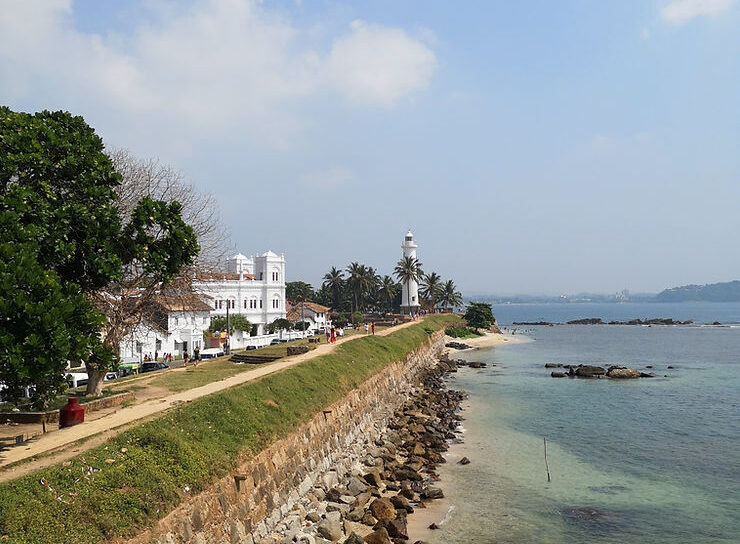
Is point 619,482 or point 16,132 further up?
point 16,132

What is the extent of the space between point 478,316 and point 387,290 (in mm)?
21202

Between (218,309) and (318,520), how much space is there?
5847 centimetres

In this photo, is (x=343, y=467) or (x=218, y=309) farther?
(x=218, y=309)

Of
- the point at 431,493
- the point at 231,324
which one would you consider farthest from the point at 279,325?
the point at 431,493

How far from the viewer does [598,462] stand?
29516 millimetres

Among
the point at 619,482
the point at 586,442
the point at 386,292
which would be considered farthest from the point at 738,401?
the point at 386,292

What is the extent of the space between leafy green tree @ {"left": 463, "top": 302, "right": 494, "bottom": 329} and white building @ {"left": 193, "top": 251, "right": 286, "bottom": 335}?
49493mm

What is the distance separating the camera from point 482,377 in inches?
2441

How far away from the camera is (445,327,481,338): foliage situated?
107562 millimetres

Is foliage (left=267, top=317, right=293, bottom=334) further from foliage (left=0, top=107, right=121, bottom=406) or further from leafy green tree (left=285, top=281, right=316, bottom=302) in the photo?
foliage (left=0, top=107, right=121, bottom=406)

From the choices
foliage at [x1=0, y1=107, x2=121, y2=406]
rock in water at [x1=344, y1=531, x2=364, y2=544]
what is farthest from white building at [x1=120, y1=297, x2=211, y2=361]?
rock in water at [x1=344, y1=531, x2=364, y2=544]

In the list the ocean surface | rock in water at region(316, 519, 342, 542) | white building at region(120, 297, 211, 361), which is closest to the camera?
A: rock in water at region(316, 519, 342, 542)

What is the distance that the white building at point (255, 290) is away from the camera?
76.1 m

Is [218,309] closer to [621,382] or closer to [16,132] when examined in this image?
[621,382]
